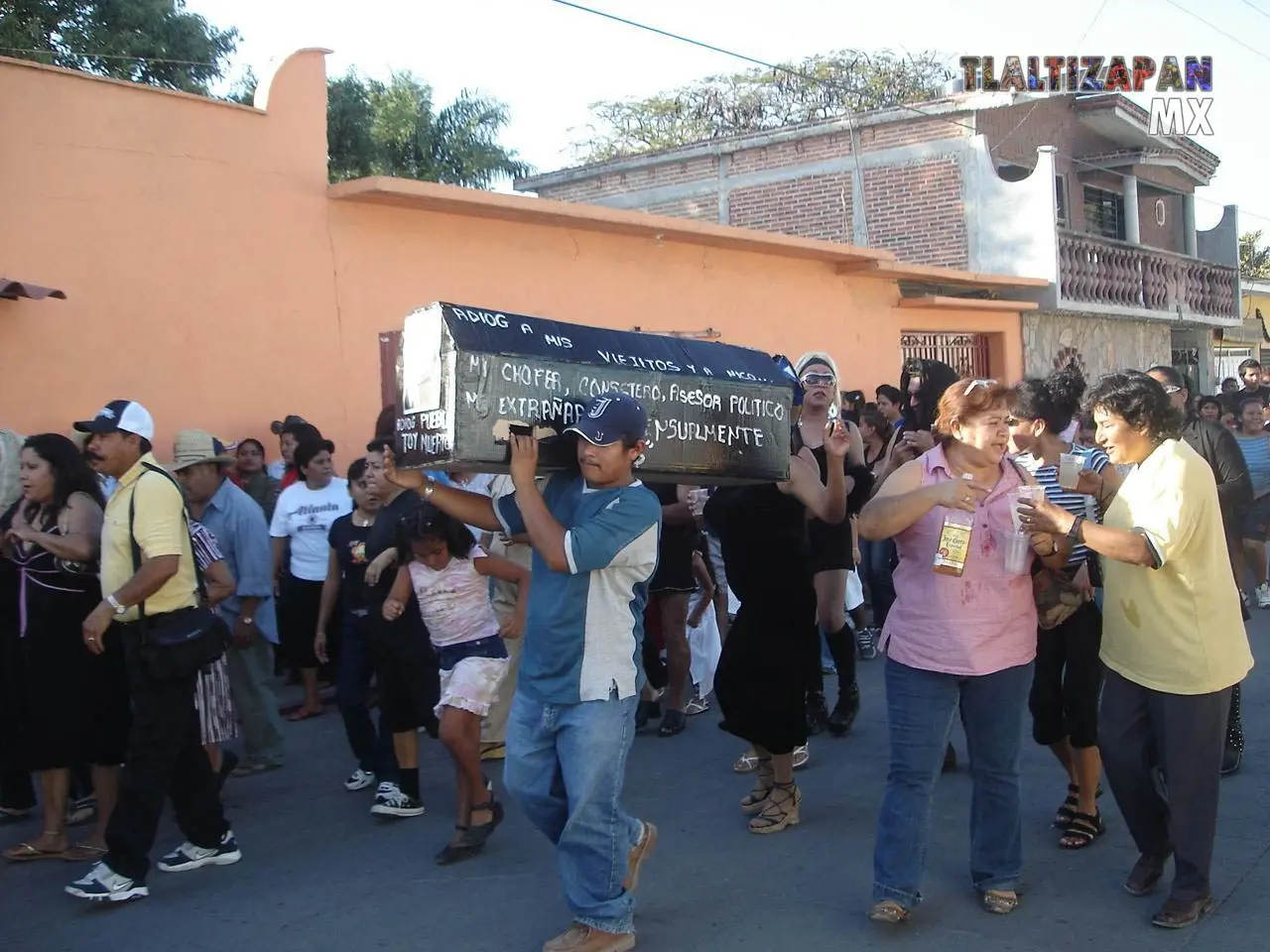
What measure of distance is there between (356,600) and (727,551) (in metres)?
1.93

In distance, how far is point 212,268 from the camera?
9.99m

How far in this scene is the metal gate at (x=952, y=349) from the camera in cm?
1819

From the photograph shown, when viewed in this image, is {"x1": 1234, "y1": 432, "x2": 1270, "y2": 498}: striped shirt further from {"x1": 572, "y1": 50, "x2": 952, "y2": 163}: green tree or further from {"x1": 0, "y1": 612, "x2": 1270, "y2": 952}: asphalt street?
{"x1": 572, "y1": 50, "x2": 952, "y2": 163}: green tree

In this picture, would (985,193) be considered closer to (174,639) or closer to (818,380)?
(818,380)

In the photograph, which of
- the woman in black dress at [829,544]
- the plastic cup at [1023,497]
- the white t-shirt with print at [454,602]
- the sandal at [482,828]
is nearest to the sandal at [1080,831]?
the woman in black dress at [829,544]

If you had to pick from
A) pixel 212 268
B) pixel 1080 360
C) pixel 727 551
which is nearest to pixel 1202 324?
pixel 1080 360

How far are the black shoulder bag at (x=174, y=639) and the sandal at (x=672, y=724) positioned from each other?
9.41ft

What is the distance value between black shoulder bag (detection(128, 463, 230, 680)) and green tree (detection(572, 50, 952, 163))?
30635mm

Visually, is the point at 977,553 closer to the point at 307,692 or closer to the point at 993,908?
the point at 993,908

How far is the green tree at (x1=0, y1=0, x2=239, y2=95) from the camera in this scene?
2072cm

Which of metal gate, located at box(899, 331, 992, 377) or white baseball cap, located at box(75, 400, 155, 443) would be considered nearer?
white baseball cap, located at box(75, 400, 155, 443)

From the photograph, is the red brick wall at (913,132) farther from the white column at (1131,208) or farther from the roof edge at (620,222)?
the white column at (1131,208)

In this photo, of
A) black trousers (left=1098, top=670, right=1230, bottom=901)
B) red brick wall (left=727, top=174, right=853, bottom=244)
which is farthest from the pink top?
red brick wall (left=727, top=174, right=853, bottom=244)

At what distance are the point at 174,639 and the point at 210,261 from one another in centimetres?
563
